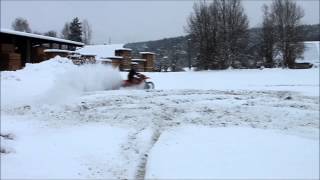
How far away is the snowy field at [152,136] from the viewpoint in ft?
22.6

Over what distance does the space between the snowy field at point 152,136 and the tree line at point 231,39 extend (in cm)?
1888

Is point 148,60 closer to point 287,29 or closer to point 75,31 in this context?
point 287,29

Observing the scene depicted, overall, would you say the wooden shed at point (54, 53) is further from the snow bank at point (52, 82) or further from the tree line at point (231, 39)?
the tree line at point (231, 39)

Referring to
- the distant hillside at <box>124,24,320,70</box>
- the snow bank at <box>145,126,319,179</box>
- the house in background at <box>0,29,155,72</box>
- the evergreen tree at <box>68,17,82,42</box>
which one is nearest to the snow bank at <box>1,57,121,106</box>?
the house in background at <box>0,29,155,72</box>

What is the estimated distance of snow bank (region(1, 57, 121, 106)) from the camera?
26.5 feet

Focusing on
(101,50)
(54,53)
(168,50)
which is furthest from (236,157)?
(168,50)

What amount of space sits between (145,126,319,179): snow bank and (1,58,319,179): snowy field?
0.6 inches

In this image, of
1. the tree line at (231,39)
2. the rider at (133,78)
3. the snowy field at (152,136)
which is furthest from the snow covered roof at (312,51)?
the snowy field at (152,136)

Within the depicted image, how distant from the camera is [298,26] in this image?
1172 inches

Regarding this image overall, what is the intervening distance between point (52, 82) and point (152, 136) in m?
4.18

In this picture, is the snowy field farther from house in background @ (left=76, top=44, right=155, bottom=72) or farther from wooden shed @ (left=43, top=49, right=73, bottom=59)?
house in background @ (left=76, top=44, right=155, bottom=72)

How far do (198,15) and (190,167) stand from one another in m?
28.7

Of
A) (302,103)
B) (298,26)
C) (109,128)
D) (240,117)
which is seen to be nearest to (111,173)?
(109,128)

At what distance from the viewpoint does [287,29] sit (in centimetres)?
2808
